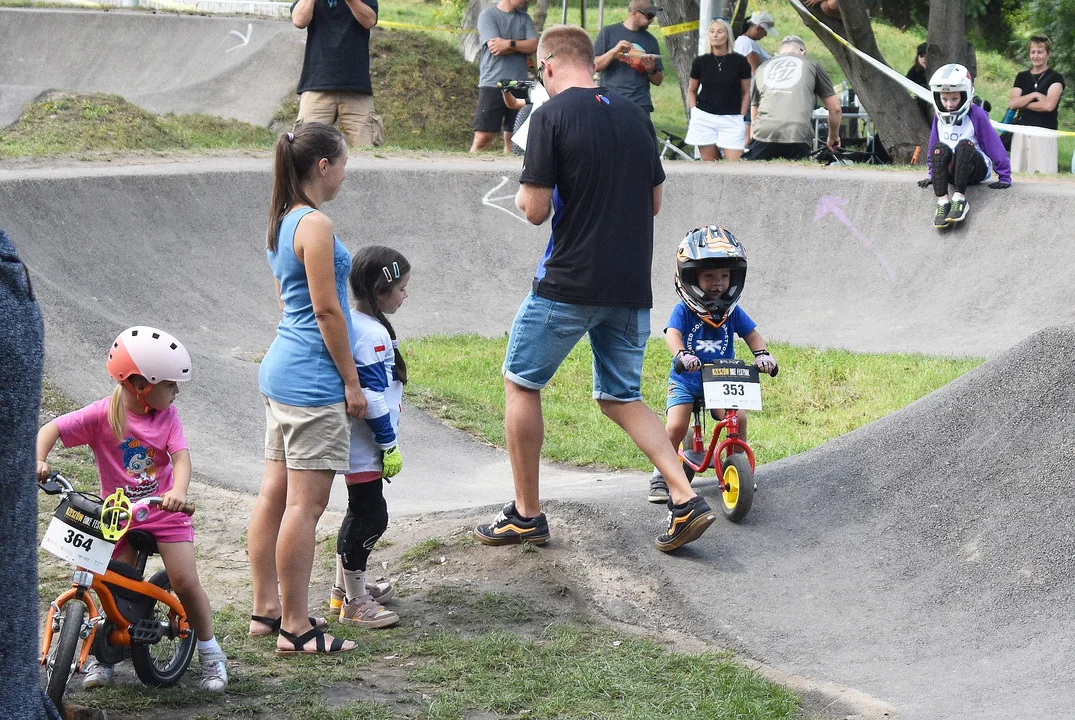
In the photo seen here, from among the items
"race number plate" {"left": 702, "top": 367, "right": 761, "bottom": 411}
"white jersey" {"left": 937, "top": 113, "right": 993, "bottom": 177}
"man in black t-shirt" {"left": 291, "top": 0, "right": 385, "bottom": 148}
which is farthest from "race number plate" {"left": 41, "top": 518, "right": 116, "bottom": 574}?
"white jersey" {"left": 937, "top": 113, "right": 993, "bottom": 177}

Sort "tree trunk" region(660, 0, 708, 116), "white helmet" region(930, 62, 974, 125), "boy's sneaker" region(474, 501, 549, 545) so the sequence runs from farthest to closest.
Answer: "tree trunk" region(660, 0, 708, 116), "white helmet" region(930, 62, 974, 125), "boy's sneaker" region(474, 501, 549, 545)

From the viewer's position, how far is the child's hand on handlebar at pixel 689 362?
529cm

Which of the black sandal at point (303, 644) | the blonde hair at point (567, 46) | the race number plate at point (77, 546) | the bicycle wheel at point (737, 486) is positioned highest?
the blonde hair at point (567, 46)

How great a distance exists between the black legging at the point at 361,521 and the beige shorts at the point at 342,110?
7926 millimetres

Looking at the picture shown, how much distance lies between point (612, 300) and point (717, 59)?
10.2 m

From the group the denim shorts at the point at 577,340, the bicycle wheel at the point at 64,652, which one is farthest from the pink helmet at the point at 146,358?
the denim shorts at the point at 577,340

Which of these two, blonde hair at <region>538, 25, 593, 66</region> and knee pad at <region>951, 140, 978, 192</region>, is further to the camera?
knee pad at <region>951, 140, 978, 192</region>

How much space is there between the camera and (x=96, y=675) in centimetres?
385

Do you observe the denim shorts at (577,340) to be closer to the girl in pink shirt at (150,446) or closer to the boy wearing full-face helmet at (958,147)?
the girl in pink shirt at (150,446)

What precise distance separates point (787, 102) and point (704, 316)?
382 inches

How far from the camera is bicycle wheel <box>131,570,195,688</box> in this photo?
12.5 ft

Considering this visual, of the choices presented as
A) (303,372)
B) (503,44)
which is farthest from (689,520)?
(503,44)

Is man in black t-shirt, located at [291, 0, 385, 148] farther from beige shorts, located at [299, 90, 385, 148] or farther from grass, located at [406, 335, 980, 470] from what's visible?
grass, located at [406, 335, 980, 470]

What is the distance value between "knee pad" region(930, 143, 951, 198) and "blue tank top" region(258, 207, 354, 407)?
28.8 ft
